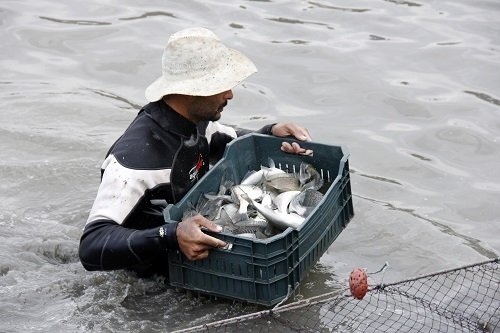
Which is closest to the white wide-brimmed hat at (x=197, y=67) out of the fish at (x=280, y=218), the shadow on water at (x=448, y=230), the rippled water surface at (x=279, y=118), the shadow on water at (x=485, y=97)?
the fish at (x=280, y=218)

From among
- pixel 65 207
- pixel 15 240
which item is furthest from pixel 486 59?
pixel 15 240

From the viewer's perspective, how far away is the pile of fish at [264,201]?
5228mm

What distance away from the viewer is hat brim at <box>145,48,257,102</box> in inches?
208

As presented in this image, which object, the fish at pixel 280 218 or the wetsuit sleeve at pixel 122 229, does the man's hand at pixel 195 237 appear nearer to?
the wetsuit sleeve at pixel 122 229

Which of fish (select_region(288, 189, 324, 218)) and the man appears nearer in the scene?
the man

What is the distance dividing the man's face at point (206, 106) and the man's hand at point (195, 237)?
87cm

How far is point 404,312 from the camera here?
18.3ft

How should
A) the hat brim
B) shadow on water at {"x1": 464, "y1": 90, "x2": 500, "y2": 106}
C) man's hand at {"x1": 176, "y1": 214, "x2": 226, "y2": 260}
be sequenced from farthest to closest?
shadow on water at {"x1": 464, "y1": 90, "x2": 500, "y2": 106}, the hat brim, man's hand at {"x1": 176, "y1": 214, "x2": 226, "y2": 260}

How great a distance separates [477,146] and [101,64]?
4456 mm

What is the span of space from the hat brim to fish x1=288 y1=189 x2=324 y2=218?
0.80 meters

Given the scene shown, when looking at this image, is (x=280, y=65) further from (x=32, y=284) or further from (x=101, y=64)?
(x=32, y=284)

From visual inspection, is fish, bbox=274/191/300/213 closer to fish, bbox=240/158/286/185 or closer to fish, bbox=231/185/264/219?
fish, bbox=231/185/264/219

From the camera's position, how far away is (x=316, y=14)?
1132 cm

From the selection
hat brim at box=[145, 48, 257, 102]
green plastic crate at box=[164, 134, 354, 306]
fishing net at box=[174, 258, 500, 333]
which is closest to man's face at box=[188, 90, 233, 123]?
hat brim at box=[145, 48, 257, 102]
